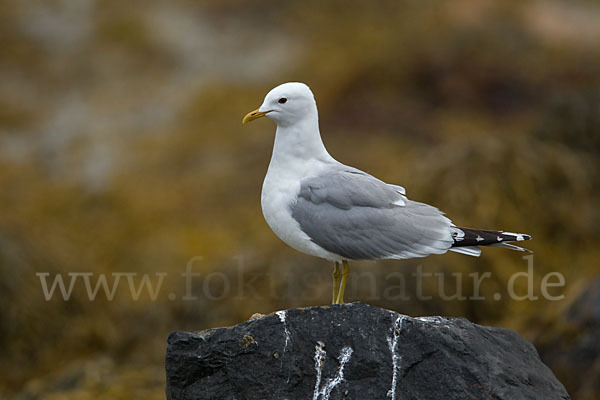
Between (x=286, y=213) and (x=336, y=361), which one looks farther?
(x=286, y=213)

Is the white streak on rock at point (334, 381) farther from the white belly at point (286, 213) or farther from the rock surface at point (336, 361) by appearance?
the white belly at point (286, 213)

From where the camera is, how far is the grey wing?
17.6ft

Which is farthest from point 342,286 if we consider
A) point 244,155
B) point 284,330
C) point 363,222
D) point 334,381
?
point 244,155

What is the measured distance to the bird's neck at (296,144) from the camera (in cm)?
565

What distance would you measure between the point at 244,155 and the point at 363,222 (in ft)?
34.9

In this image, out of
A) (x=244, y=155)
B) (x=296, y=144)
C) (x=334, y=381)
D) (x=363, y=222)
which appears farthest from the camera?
(x=244, y=155)

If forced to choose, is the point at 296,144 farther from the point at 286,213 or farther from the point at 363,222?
the point at 363,222

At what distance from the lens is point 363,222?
541 centimetres

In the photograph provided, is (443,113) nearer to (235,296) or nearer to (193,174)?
(193,174)

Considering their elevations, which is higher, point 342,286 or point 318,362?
point 342,286

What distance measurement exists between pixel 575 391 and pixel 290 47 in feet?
47.5

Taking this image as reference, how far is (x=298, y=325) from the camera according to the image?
4809mm

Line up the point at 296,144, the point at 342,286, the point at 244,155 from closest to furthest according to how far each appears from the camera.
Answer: the point at 342,286 → the point at 296,144 → the point at 244,155

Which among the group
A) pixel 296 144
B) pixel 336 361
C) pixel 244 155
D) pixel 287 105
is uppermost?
pixel 244 155
